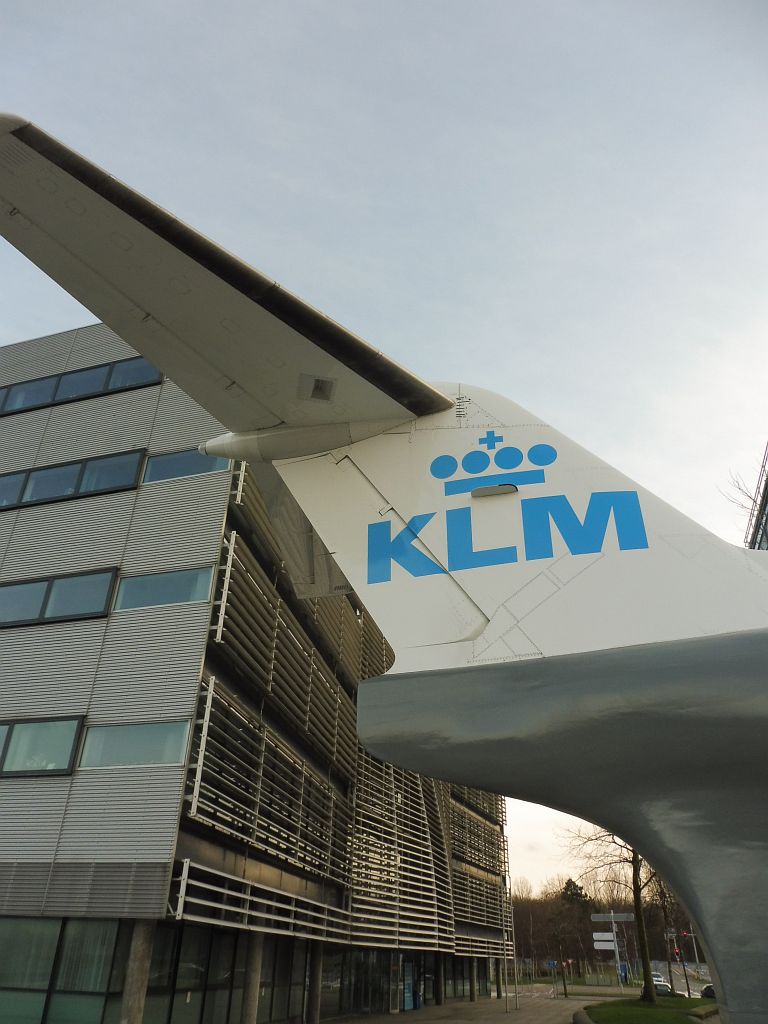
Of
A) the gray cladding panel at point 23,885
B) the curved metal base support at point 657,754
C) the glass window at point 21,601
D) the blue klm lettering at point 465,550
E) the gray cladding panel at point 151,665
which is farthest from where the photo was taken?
the glass window at point 21,601

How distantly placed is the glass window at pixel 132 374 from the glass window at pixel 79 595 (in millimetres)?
5519

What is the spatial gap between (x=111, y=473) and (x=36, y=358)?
5525 millimetres

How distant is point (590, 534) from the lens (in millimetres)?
4348

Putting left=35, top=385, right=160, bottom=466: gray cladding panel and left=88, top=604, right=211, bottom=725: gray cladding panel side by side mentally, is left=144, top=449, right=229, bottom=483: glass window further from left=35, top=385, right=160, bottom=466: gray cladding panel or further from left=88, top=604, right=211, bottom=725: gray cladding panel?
left=88, top=604, right=211, bottom=725: gray cladding panel

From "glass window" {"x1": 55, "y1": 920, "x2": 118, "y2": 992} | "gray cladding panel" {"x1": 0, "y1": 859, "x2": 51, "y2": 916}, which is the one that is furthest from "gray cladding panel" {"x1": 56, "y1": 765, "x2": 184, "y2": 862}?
"glass window" {"x1": 55, "y1": 920, "x2": 118, "y2": 992}

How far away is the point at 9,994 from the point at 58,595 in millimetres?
7112

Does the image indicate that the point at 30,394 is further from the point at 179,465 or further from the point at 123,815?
the point at 123,815

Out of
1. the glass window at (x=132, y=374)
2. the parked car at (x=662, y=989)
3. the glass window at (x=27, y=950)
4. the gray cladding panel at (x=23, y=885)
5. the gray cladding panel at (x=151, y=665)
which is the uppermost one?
the glass window at (x=132, y=374)

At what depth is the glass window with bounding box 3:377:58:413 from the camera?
18.5 metres

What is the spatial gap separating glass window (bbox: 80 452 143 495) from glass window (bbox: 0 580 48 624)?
247 cm

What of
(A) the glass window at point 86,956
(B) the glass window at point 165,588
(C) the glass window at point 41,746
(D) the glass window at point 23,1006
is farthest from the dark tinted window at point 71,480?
(D) the glass window at point 23,1006

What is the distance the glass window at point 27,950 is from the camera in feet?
35.8

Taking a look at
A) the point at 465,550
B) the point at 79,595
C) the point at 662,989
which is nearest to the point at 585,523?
the point at 465,550

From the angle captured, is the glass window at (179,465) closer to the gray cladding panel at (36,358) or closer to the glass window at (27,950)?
the gray cladding panel at (36,358)
